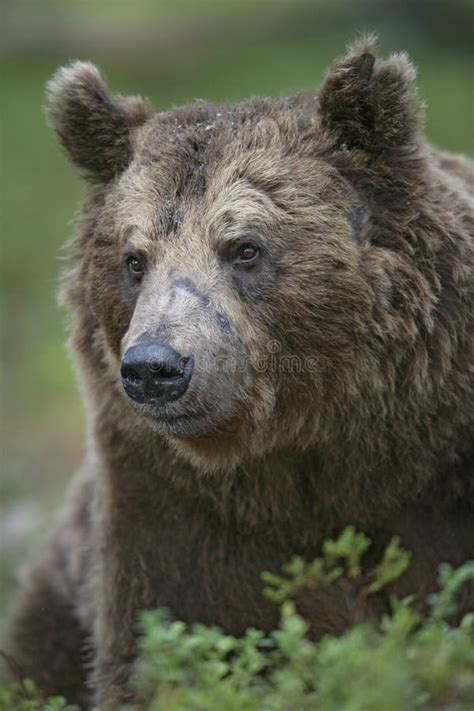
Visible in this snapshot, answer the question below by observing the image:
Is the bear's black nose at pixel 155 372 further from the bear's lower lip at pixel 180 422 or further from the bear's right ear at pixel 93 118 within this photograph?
the bear's right ear at pixel 93 118

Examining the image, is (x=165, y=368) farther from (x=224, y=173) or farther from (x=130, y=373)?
(x=224, y=173)

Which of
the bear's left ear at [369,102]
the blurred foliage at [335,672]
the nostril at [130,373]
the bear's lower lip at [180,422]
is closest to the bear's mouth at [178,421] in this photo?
the bear's lower lip at [180,422]

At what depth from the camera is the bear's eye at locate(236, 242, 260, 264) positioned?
6164 millimetres

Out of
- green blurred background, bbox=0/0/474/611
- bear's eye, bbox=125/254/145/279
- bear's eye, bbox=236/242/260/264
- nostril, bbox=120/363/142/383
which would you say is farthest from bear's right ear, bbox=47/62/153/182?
green blurred background, bbox=0/0/474/611

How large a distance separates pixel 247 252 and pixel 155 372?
823 millimetres

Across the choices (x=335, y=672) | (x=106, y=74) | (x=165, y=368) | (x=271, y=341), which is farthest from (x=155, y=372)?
(x=106, y=74)

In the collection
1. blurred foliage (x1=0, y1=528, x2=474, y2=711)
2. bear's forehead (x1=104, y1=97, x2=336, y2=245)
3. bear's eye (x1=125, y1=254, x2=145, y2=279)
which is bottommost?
blurred foliage (x1=0, y1=528, x2=474, y2=711)

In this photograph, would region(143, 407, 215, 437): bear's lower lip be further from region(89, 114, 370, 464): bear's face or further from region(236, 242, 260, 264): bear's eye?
region(236, 242, 260, 264): bear's eye

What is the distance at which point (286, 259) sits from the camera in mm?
6172

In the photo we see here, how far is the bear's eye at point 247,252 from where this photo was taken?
6164 millimetres

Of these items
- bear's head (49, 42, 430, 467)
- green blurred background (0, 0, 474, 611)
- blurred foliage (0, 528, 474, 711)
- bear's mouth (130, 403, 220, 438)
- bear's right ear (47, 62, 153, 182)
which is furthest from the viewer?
green blurred background (0, 0, 474, 611)

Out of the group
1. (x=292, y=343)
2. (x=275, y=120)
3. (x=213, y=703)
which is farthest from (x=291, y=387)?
(x=213, y=703)

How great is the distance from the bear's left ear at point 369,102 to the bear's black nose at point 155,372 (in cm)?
142

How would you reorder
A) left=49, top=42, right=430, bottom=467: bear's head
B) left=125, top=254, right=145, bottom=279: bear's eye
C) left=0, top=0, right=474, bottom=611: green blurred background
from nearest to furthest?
1. left=49, top=42, right=430, bottom=467: bear's head
2. left=125, top=254, right=145, bottom=279: bear's eye
3. left=0, top=0, right=474, bottom=611: green blurred background
